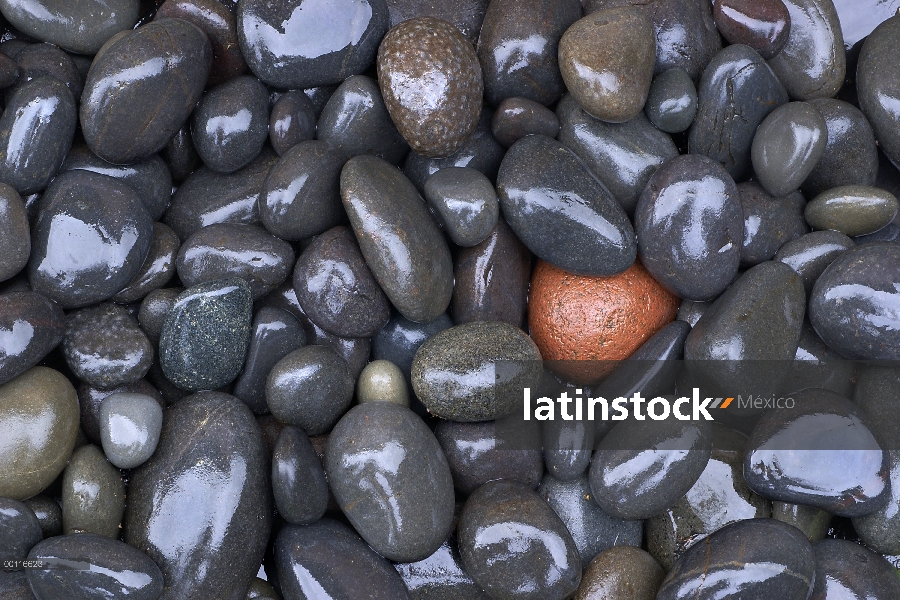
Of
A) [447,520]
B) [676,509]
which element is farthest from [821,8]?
[447,520]

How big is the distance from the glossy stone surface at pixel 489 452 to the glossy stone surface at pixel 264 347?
61cm

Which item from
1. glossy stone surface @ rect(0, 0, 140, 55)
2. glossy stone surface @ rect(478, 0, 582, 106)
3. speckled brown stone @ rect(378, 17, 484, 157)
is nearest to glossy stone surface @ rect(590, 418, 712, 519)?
speckled brown stone @ rect(378, 17, 484, 157)

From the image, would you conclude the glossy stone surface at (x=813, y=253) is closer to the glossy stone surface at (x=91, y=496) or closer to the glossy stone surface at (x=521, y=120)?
the glossy stone surface at (x=521, y=120)

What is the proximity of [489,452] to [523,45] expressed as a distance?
142 centimetres

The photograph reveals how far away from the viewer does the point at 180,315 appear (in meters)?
2.43

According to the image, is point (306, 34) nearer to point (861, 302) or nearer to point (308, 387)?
point (308, 387)

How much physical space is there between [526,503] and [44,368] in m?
1.61

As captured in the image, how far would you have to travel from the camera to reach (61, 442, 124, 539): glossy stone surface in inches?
89.9

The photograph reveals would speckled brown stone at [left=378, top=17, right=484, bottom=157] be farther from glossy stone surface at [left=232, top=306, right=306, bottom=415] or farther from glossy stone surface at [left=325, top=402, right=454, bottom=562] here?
glossy stone surface at [left=325, top=402, right=454, bottom=562]

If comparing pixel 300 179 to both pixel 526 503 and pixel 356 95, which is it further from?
pixel 526 503

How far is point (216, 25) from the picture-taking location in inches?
106

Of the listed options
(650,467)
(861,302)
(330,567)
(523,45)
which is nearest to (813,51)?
(861,302)

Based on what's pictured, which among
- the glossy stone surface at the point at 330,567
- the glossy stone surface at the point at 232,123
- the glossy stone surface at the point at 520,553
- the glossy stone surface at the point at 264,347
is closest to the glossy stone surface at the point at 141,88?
the glossy stone surface at the point at 232,123

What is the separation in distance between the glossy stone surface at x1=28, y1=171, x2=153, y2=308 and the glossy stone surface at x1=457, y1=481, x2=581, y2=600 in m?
1.43
